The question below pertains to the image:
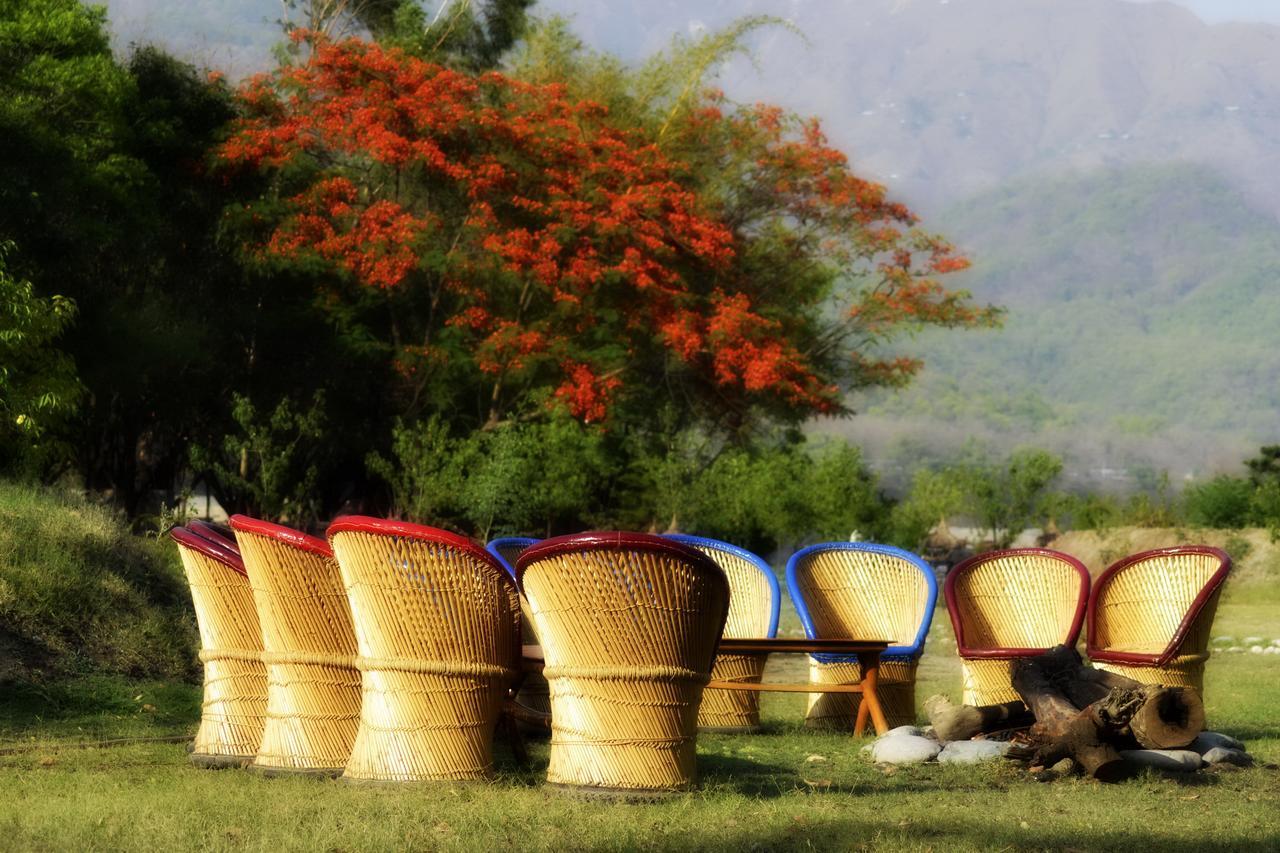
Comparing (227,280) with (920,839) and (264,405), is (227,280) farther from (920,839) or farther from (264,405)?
(920,839)

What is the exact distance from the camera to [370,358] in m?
18.6

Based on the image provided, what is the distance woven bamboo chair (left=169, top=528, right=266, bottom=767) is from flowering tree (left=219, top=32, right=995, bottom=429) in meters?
11.9

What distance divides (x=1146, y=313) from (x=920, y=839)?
9514cm

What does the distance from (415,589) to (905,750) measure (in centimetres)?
247

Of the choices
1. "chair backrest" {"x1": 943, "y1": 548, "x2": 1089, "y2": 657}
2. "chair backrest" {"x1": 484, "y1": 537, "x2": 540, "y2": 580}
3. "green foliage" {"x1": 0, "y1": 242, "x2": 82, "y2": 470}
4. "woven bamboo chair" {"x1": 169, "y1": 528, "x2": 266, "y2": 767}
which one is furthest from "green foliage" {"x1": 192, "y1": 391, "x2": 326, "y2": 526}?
"woven bamboo chair" {"x1": 169, "y1": 528, "x2": 266, "y2": 767}

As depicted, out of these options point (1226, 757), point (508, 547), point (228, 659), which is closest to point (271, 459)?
point (508, 547)

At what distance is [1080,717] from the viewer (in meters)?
6.29

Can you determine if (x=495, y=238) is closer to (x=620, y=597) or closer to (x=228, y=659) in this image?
(x=228, y=659)

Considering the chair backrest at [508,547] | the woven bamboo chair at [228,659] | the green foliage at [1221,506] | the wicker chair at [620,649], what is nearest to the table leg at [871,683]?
the chair backrest at [508,547]

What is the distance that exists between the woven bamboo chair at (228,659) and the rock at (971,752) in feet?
9.23

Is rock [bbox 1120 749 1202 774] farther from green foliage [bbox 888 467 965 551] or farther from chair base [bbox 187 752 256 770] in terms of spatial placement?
green foliage [bbox 888 467 965 551]

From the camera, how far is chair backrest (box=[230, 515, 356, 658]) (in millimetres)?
5723

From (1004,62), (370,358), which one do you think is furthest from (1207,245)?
(370,358)

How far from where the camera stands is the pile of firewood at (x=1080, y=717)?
621cm
